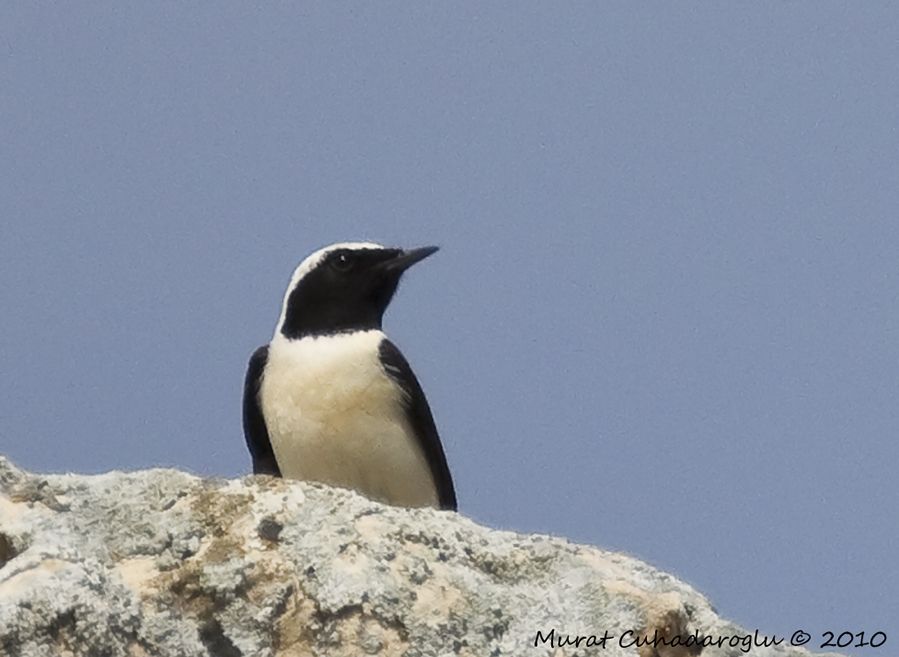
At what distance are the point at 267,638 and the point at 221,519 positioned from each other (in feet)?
1.74

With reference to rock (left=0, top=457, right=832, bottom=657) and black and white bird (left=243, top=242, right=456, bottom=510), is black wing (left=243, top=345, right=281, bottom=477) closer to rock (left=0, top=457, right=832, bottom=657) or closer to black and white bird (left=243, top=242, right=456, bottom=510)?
black and white bird (left=243, top=242, right=456, bottom=510)

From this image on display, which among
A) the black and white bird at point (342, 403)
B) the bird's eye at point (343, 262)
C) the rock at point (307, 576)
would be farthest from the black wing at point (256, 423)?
the rock at point (307, 576)

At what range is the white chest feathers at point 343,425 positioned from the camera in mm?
9133

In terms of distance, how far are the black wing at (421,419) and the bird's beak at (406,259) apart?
77 cm

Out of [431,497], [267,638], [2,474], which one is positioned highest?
[2,474]

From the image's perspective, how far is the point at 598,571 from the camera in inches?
226

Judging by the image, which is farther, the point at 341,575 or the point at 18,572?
the point at 341,575

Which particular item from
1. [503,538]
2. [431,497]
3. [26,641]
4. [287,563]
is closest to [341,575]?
[287,563]

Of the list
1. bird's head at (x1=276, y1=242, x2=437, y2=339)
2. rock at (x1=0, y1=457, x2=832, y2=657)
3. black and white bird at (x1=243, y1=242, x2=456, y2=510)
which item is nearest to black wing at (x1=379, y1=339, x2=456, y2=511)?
black and white bird at (x1=243, y1=242, x2=456, y2=510)

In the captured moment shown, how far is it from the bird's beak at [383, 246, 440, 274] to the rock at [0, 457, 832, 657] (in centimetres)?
437

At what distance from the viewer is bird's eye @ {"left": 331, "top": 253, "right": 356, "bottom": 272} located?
10219mm

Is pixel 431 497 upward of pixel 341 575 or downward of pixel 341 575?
downward

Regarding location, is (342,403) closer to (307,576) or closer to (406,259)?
(406,259)

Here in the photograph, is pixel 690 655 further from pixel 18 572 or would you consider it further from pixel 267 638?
pixel 18 572
